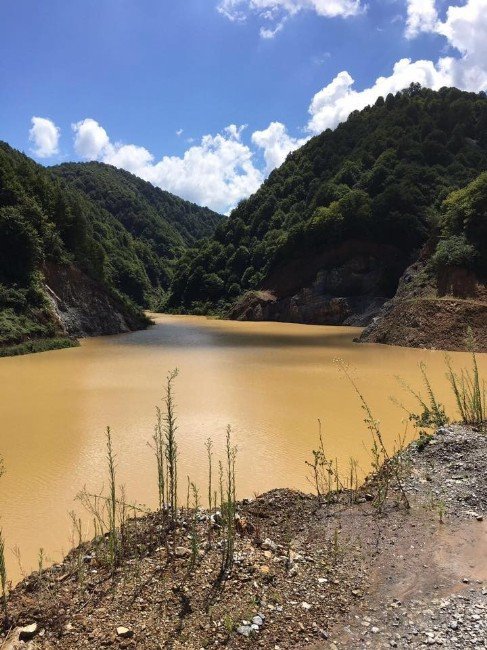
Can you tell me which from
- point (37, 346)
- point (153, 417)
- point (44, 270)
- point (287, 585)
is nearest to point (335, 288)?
point (44, 270)

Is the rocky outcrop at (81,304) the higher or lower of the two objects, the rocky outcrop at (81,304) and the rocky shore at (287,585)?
the higher

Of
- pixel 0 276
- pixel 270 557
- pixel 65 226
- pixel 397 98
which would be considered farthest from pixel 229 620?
pixel 397 98

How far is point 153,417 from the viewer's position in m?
10.9

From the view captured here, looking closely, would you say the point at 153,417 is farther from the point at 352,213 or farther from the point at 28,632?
the point at 352,213

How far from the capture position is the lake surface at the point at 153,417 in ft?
22.5

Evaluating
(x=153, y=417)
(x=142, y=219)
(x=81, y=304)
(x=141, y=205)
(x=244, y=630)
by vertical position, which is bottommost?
(x=153, y=417)

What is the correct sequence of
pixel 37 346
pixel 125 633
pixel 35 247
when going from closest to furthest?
pixel 125 633, pixel 37 346, pixel 35 247

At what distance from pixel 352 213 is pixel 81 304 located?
3059 centimetres

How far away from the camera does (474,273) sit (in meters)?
26.8

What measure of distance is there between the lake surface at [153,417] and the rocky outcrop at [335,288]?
82.0ft

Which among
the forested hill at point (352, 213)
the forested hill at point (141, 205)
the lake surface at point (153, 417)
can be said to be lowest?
the lake surface at point (153, 417)

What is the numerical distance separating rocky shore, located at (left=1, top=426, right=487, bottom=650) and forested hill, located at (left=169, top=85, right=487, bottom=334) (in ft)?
116

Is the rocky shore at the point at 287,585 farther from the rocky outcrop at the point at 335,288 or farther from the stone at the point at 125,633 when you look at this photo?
the rocky outcrop at the point at 335,288

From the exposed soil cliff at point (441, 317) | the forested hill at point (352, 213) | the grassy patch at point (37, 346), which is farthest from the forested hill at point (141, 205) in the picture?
the exposed soil cliff at point (441, 317)
